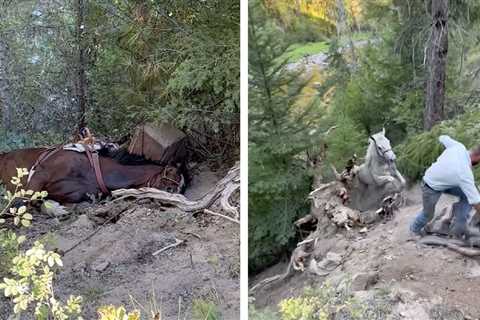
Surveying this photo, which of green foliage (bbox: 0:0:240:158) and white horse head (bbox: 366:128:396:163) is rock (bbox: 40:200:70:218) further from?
white horse head (bbox: 366:128:396:163)

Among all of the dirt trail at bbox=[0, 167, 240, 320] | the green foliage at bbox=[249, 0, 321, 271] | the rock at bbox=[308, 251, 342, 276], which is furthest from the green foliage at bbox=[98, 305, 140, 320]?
the rock at bbox=[308, 251, 342, 276]

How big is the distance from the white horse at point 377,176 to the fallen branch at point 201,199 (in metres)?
0.43

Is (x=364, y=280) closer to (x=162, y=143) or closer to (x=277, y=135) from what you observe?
(x=277, y=135)

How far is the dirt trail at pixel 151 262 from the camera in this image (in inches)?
84.1

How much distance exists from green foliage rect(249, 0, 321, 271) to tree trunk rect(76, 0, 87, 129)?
23.9 inches

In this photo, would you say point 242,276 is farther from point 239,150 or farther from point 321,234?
point 239,150

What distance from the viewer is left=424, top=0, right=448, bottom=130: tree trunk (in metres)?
2.05

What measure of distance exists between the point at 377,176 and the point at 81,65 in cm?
112

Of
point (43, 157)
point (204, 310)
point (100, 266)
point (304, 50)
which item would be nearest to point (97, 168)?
point (43, 157)

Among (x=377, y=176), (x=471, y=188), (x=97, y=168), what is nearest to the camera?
(x=471, y=188)

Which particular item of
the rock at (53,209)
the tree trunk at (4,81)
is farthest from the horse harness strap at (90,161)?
the tree trunk at (4,81)

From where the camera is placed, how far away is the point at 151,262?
7.06 feet

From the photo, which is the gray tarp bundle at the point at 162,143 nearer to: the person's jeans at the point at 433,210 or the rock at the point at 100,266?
the rock at the point at 100,266

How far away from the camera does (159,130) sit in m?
2.19
